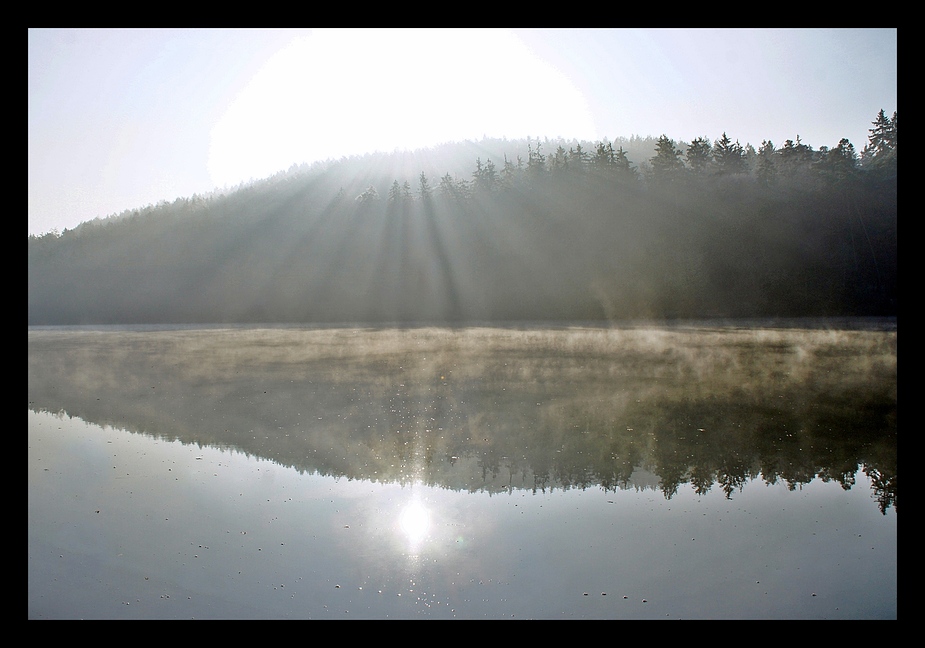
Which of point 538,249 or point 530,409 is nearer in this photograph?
point 530,409

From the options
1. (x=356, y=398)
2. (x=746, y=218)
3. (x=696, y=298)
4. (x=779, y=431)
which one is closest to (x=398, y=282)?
(x=696, y=298)

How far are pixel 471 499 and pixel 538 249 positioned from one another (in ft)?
261

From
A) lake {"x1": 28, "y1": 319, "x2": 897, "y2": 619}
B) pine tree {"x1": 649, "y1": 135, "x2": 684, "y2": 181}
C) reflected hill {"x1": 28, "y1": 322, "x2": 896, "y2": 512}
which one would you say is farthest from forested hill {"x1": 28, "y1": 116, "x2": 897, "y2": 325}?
lake {"x1": 28, "y1": 319, "x2": 897, "y2": 619}

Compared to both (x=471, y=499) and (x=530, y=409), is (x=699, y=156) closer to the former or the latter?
(x=530, y=409)

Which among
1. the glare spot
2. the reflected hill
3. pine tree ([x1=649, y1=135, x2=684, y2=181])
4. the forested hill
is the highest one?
pine tree ([x1=649, y1=135, x2=684, y2=181])

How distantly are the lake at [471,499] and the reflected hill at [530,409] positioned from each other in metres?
0.11

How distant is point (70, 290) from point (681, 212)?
113 meters

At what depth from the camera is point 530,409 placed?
17547 millimetres

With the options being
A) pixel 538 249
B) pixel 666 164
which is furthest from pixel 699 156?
pixel 538 249

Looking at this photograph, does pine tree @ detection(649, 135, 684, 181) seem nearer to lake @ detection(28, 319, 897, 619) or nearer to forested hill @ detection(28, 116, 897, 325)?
forested hill @ detection(28, 116, 897, 325)

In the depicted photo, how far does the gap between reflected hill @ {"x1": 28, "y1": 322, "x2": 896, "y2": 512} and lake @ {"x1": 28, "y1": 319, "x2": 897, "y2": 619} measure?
111mm

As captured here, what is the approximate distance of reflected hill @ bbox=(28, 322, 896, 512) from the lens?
11.9 metres

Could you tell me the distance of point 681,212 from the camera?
3339 inches
